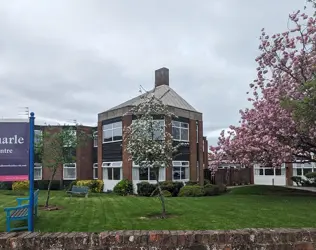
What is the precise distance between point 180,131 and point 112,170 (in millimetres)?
6437

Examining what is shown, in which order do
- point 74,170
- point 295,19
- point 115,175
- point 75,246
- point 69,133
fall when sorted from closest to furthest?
point 75,246
point 69,133
point 295,19
point 115,175
point 74,170

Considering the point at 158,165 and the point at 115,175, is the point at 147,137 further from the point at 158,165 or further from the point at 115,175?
the point at 115,175

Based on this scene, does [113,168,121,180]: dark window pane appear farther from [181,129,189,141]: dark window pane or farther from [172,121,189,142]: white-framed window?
[181,129,189,141]: dark window pane

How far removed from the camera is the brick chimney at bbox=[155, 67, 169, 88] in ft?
108

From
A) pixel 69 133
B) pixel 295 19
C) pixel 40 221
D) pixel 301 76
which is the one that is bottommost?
pixel 40 221

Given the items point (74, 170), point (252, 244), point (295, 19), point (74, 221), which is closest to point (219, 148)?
point (295, 19)

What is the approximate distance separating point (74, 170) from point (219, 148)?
18574mm

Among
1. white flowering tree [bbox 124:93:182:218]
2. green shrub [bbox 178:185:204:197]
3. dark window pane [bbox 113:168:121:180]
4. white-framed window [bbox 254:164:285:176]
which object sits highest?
white flowering tree [bbox 124:93:182:218]

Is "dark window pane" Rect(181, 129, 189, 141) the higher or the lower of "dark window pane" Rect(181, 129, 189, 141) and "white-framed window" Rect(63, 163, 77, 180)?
the higher

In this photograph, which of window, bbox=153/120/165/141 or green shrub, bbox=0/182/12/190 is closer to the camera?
window, bbox=153/120/165/141

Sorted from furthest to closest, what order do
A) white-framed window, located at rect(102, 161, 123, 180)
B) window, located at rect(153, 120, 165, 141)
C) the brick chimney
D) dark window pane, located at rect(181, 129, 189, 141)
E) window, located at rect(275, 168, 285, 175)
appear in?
window, located at rect(275, 168, 285, 175)
the brick chimney
dark window pane, located at rect(181, 129, 189, 141)
white-framed window, located at rect(102, 161, 123, 180)
window, located at rect(153, 120, 165, 141)

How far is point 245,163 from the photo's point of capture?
62.2 feet

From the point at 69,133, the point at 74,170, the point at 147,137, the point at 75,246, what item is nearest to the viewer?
the point at 75,246

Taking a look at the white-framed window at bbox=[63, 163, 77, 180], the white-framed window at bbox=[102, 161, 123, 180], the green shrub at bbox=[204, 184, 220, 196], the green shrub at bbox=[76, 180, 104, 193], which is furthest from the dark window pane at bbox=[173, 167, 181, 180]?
the white-framed window at bbox=[63, 163, 77, 180]
